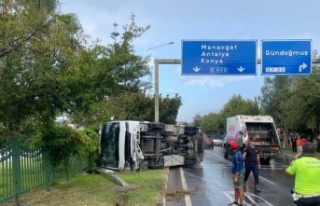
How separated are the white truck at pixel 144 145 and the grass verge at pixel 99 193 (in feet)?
9.44

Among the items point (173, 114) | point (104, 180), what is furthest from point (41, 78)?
point (173, 114)

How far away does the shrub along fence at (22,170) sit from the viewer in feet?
35.4

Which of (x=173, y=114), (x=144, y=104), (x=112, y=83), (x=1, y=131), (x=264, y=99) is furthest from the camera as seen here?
(x=264, y=99)

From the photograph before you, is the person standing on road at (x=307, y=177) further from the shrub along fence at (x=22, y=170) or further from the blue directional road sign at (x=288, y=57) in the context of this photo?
the blue directional road sign at (x=288, y=57)

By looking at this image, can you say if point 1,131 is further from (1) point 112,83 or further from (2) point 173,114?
(2) point 173,114

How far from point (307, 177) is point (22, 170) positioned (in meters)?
7.56

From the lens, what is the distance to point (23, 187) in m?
11.7

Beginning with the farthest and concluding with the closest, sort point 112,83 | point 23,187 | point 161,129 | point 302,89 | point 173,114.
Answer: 1. point 173,114
2. point 302,89
3. point 161,129
4. point 112,83
5. point 23,187

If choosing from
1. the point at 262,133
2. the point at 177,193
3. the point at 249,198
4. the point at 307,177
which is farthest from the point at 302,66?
the point at 307,177

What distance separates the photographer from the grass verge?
37.5 feet

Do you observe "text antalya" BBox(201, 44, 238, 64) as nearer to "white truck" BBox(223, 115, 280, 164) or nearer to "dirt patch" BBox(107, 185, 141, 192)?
"white truck" BBox(223, 115, 280, 164)

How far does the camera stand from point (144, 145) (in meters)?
21.4

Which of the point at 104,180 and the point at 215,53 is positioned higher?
the point at 215,53

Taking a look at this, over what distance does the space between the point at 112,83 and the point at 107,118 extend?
1400cm
